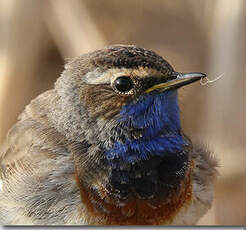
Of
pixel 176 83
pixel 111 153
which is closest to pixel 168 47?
pixel 176 83

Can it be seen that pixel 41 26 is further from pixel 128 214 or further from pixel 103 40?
pixel 128 214

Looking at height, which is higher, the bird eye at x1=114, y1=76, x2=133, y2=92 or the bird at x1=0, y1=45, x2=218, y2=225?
the bird eye at x1=114, y1=76, x2=133, y2=92

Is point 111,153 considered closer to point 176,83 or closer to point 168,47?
point 176,83

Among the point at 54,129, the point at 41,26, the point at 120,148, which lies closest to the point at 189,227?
the point at 120,148

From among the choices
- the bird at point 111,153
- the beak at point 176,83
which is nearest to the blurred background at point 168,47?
the bird at point 111,153

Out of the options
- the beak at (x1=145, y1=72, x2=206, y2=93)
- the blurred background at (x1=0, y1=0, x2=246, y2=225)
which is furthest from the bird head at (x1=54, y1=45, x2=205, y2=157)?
the blurred background at (x1=0, y1=0, x2=246, y2=225)

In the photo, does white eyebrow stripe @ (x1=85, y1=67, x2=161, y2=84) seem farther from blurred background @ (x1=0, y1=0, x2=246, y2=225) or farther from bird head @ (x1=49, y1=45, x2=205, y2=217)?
blurred background @ (x1=0, y1=0, x2=246, y2=225)

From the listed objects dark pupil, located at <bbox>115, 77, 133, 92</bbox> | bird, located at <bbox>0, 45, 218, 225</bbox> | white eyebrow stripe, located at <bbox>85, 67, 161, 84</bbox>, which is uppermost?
white eyebrow stripe, located at <bbox>85, 67, 161, 84</bbox>

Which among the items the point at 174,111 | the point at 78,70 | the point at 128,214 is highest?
the point at 78,70

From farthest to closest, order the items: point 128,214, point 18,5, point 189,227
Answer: point 18,5, point 189,227, point 128,214
